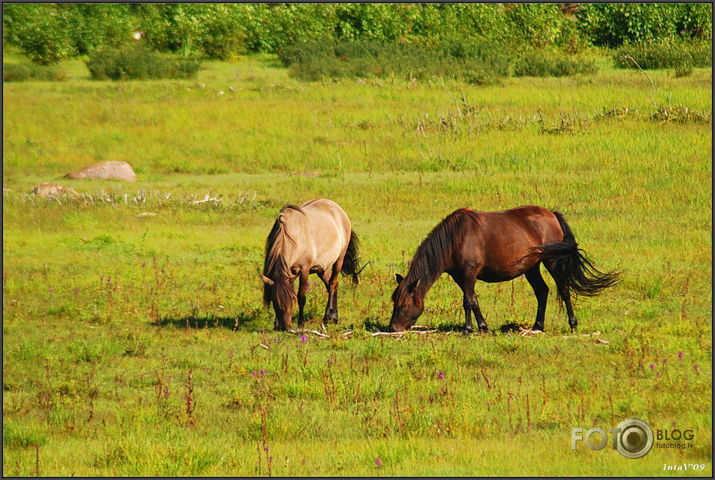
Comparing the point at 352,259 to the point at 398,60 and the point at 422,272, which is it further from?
the point at 398,60

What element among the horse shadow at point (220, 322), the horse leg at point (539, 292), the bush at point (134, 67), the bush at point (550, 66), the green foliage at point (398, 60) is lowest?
the bush at point (134, 67)

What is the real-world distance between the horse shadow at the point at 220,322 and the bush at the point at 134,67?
25263 mm

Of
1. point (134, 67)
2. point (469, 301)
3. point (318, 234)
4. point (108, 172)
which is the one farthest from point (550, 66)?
point (469, 301)

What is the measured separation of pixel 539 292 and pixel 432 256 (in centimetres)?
161

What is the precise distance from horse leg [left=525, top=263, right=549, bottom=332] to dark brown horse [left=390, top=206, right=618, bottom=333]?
0.18 feet

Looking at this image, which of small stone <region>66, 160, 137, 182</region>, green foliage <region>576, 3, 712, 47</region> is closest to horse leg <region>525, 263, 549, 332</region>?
small stone <region>66, 160, 137, 182</region>

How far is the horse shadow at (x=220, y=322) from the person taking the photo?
42.6ft

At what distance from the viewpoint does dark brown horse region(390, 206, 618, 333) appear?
1184 centimetres

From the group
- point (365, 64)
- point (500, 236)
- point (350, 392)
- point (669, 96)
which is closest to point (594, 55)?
point (365, 64)

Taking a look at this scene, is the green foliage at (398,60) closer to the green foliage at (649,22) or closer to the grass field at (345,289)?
the grass field at (345,289)

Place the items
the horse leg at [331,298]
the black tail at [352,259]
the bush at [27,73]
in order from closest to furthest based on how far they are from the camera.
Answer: the horse leg at [331,298] → the black tail at [352,259] → the bush at [27,73]

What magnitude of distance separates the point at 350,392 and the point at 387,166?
16027mm

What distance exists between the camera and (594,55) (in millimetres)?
43125

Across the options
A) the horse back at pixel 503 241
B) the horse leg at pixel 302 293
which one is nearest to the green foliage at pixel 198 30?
the horse leg at pixel 302 293
